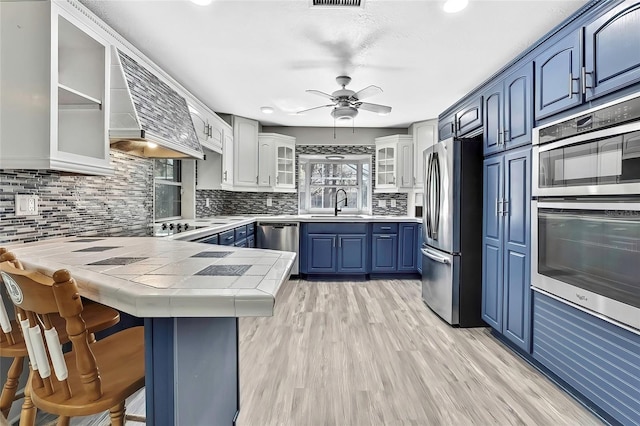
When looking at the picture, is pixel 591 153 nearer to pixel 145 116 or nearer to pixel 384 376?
pixel 384 376

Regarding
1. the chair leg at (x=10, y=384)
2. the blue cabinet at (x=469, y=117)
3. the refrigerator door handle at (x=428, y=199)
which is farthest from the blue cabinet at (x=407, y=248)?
the chair leg at (x=10, y=384)

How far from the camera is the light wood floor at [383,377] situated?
1642 mm

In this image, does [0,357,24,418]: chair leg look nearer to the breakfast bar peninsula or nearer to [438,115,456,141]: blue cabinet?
the breakfast bar peninsula

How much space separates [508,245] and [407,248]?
223 cm

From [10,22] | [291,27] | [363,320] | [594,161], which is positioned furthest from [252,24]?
[363,320]

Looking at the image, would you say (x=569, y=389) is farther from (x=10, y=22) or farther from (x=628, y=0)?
(x=10, y=22)

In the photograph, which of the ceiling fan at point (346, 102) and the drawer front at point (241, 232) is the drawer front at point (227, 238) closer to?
the drawer front at point (241, 232)

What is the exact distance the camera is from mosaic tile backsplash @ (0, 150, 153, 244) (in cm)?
166

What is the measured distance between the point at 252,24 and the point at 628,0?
2.06 meters

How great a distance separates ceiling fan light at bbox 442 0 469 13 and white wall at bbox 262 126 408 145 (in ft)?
10.7

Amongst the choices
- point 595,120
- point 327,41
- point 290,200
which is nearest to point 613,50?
point 595,120

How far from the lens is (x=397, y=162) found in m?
4.89

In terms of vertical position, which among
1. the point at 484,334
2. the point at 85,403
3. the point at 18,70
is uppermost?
the point at 18,70

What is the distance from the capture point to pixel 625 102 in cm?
144
